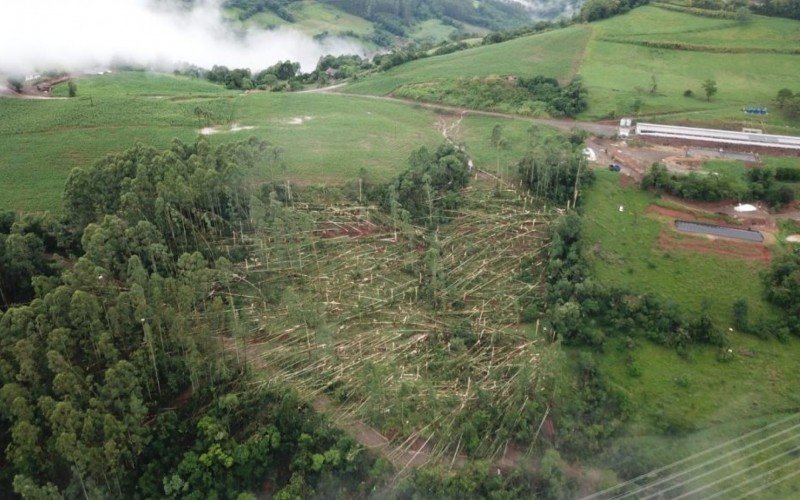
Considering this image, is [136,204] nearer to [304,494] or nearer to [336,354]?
[336,354]

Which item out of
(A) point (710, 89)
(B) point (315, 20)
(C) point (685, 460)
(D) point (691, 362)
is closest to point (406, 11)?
(B) point (315, 20)

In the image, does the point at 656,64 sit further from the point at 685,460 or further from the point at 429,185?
the point at 685,460

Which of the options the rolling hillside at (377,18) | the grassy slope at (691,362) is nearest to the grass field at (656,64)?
the grassy slope at (691,362)

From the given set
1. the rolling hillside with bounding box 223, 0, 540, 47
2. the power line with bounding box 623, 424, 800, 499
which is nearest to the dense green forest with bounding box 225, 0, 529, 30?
the rolling hillside with bounding box 223, 0, 540, 47

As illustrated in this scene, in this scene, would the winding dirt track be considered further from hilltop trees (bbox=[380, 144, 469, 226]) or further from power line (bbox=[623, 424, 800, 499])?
power line (bbox=[623, 424, 800, 499])

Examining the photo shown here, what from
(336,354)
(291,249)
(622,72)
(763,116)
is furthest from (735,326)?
(622,72)
